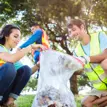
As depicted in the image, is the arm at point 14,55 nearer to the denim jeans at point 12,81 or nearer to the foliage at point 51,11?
the denim jeans at point 12,81

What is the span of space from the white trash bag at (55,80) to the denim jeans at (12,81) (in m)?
0.79

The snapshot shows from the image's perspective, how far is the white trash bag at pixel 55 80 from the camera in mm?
2232

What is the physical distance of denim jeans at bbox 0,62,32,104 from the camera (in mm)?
3074

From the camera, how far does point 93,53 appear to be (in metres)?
3.37

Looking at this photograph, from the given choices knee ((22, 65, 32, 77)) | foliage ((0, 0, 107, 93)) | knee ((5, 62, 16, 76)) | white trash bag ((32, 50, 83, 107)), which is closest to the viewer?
white trash bag ((32, 50, 83, 107))

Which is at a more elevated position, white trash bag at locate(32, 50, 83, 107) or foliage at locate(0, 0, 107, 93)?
foliage at locate(0, 0, 107, 93)

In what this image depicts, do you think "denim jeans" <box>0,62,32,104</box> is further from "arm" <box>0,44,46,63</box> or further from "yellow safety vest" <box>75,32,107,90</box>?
"yellow safety vest" <box>75,32,107,90</box>

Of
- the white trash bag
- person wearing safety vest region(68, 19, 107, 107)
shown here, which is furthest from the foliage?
the white trash bag

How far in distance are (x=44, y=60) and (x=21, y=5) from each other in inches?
424

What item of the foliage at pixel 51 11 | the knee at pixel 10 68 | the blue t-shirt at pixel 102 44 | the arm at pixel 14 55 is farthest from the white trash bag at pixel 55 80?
Answer: the foliage at pixel 51 11

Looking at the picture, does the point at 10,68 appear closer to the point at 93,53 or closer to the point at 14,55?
the point at 14,55

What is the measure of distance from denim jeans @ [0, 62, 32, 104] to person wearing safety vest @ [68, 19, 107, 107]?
1.97 feet

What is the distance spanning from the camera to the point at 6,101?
3.26 metres

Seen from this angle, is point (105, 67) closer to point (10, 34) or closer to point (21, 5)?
point (10, 34)
